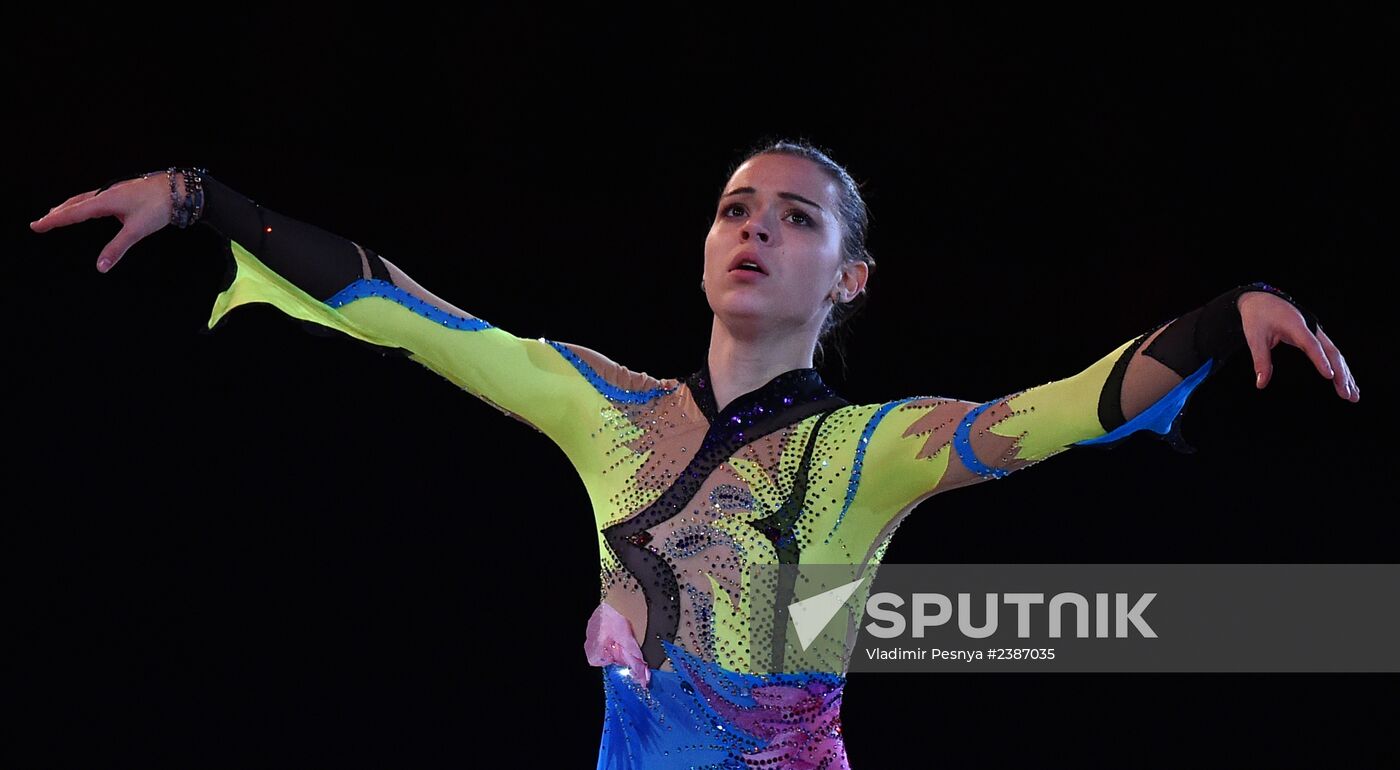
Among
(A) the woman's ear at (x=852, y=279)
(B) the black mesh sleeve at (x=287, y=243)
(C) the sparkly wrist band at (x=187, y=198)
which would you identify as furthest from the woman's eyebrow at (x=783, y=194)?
(C) the sparkly wrist band at (x=187, y=198)

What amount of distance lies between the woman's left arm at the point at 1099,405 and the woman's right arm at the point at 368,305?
1.30ft

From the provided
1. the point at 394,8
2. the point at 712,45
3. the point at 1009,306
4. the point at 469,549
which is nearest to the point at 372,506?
the point at 469,549

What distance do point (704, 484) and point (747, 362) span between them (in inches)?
7.4

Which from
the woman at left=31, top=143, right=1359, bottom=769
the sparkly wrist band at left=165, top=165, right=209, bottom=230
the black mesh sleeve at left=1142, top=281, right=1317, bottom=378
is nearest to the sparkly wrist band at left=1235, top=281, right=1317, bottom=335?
the black mesh sleeve at left=1142, top=281, right=1317, bottom=378

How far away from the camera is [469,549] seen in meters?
3.08

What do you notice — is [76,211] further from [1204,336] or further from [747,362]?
[1204,336]

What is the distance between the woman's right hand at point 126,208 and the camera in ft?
5.32

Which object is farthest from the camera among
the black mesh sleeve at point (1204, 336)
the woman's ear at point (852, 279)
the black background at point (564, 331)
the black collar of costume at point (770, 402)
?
the black background at point (564, 331)

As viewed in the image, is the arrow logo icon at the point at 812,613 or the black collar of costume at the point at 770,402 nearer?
the arrow logo icon at the point at 812,613

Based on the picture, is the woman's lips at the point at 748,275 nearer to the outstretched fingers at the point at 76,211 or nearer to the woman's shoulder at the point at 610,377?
the woman's shoulder at the point at 610,377

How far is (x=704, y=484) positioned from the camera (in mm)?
1869

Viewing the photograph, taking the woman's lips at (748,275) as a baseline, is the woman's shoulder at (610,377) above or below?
below

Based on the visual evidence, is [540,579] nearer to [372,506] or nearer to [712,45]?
[372,506]

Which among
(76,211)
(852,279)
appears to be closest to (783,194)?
(852,279)
